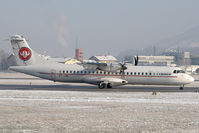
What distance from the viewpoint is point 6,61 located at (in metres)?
136

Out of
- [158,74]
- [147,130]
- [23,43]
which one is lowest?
[147,130]

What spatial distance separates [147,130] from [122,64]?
26059 mm

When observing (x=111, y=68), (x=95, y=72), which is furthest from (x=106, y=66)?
(x=95, y=72)

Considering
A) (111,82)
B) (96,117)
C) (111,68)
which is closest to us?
(96,117)

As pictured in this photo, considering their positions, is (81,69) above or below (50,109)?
above

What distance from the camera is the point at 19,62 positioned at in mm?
40250

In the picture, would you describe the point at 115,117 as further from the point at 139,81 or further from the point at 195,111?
the point at 139,81

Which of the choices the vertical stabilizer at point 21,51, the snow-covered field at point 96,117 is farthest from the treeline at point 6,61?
the snow-covered field at point 96,117

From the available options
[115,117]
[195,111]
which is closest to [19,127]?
[115,117]

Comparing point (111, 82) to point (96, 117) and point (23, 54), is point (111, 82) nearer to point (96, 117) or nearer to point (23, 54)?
point (23, 54)

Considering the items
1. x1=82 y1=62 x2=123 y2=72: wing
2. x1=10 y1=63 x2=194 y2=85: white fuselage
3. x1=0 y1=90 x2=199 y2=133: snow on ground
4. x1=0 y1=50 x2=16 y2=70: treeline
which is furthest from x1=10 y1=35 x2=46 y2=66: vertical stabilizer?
x1=0 y1=50 x2=16 y2=70: treeline

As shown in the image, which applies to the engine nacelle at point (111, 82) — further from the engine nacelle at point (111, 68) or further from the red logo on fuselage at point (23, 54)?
the red logo on fuselage at point (23, 54)

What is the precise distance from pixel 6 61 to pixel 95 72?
104 m

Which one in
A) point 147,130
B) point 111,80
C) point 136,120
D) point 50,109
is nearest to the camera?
point 147,130
